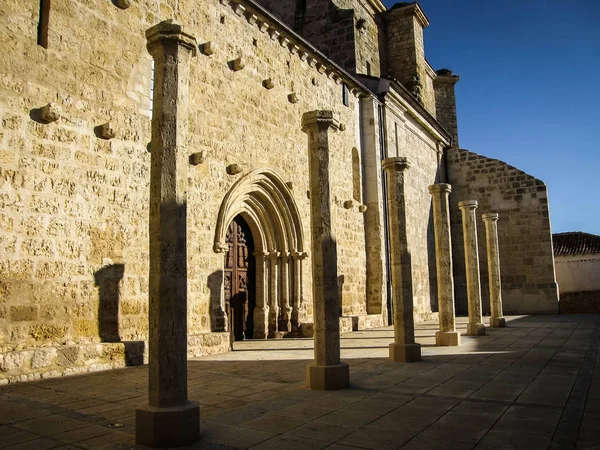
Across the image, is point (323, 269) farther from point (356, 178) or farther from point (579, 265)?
point (579, 265)

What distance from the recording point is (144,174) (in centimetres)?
748

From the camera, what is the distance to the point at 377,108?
49.3 ft

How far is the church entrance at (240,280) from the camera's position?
10.0 m

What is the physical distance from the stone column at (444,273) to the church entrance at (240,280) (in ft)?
13.0

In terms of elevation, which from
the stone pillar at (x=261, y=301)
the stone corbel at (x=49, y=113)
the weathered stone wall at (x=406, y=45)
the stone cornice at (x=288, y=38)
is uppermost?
the weathered stone wall at (x=406, y=45)

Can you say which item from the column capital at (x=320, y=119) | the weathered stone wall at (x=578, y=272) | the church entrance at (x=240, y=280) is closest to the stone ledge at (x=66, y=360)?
the church entrance at (x=240, y=280)

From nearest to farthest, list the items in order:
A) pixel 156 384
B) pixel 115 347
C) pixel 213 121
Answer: pixel 156 384 → pixel 115 347 → pixel 213 121

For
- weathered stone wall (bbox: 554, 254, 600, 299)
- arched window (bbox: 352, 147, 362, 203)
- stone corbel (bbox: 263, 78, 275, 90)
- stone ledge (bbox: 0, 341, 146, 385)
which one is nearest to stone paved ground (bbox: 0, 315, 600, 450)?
stone ledge (bbox: 0, 341, 146, 385)

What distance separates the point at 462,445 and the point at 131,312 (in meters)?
5.19

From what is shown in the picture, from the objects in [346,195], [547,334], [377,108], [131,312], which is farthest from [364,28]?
[131,312]

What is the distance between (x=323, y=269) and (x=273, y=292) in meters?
5.49

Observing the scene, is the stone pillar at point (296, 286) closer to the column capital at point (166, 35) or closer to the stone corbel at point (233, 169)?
the stone corbel at point (233, 169)

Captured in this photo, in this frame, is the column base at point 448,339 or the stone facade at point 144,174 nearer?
the stone facade at point 144,174

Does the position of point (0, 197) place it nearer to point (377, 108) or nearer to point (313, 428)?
point (313, 428)
